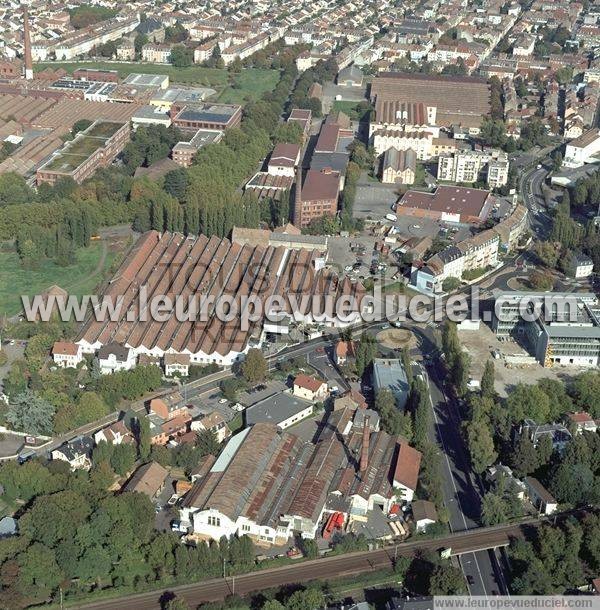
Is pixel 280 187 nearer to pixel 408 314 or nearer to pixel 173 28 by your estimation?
pixel 408 314

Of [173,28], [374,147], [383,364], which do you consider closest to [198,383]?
[383,364]

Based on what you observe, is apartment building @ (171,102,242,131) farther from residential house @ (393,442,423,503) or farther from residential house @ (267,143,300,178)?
residential house @ (393,442,423,503)

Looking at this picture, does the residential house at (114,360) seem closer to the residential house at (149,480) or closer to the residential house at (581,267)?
the residential house at (149,480)

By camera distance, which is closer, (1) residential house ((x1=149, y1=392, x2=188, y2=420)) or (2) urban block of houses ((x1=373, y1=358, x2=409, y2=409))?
(1) residential house ((x1=149, y1=392, x2=188, y2=420))

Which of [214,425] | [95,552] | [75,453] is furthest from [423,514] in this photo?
[75,453]

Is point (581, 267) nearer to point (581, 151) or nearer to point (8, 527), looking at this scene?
point (581, 151)

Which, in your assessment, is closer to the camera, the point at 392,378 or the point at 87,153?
the point at 392,378

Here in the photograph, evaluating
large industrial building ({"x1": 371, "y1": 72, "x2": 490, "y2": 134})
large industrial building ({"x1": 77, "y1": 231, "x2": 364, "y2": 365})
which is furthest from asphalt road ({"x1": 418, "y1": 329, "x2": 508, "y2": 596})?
large industrial building ({"x1": 371, "y1": 72, "x2": 490, "y2": 134})
